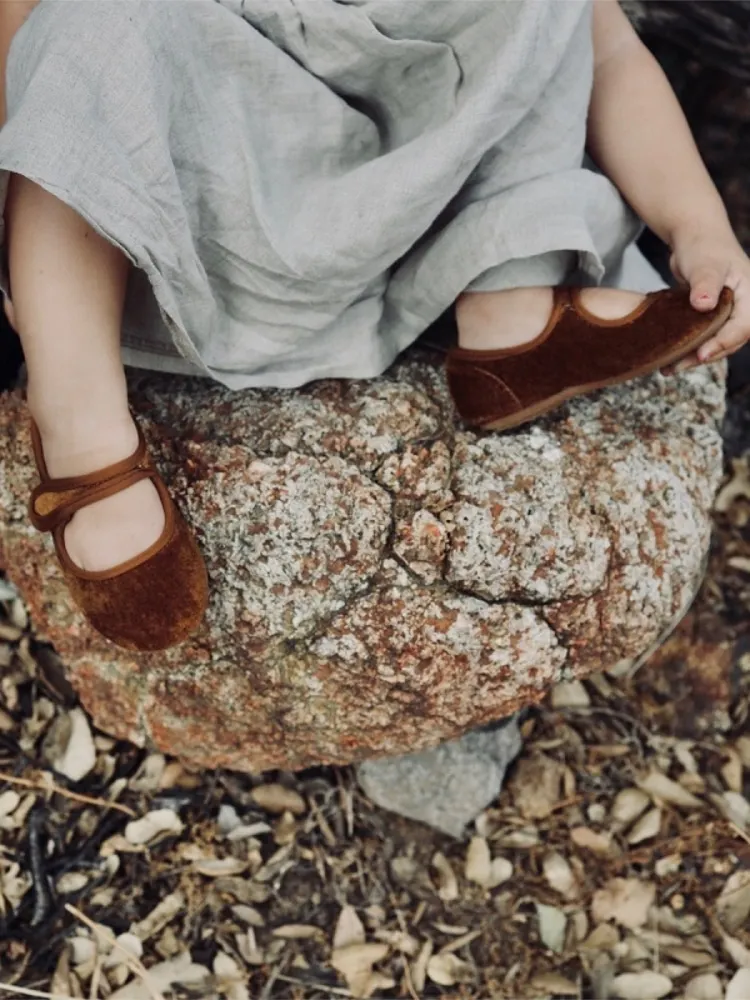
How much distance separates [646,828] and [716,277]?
0.92 m

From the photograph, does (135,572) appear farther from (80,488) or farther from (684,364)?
(684,364)

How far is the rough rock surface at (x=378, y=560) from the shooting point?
1.25 metres

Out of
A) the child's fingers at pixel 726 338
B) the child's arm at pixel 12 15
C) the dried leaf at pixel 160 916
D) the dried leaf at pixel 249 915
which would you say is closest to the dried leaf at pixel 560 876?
the dried leaf at pixel 249 915

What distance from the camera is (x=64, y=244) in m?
1.08

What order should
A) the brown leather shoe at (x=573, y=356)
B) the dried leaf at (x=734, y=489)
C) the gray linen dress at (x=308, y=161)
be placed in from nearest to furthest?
the gray linen dress at (x=308, y=161) < the brown leather shoe at (x=573, y=356) < the dried leaf at (x=734, y=489)

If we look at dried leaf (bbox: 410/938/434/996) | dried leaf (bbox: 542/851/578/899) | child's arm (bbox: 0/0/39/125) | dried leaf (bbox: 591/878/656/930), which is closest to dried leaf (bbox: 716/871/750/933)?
dried leaf (bbox: 591/878/656/930)

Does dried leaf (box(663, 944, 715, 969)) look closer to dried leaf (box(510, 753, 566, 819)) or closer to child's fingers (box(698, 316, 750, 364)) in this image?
dried leaf (box(510, 753, 566, 819))

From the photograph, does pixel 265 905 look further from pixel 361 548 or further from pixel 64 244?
pixel 64 244

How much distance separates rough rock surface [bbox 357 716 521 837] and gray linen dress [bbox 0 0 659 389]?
65 centimetres

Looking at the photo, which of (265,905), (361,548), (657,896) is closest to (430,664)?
(361,548)

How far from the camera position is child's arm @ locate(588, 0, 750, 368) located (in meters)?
1.31

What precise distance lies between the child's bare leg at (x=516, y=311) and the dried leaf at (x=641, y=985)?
3.24ft

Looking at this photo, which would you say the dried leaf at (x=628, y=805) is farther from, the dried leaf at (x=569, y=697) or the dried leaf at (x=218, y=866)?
the dried leaf at (x=218, y=866)

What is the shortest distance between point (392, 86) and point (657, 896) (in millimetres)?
1281
